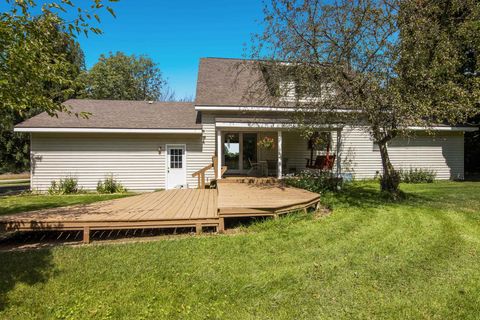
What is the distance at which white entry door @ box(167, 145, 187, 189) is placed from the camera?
486 inches

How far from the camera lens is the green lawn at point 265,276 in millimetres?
2830

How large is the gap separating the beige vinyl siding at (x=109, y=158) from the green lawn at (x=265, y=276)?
25.3ft

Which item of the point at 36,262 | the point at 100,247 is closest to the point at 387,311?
the point at 100,247

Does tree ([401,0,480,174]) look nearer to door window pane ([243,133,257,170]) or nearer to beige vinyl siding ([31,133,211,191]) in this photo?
door window pane ([243,133,257,170])

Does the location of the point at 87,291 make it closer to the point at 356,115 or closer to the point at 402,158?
the point at 356,115

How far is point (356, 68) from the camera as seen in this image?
745 cm

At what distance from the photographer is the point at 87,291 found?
3.21 metres

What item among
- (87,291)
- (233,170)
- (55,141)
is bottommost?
(87,291)

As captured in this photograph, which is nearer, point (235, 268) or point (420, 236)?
point (235, 268)

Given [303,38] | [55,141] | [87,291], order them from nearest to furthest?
[87,291] < [303,38] < [55,141]

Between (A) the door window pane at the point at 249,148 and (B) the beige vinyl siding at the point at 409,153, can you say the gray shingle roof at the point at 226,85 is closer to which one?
(A) the door window pane at the point at 249,148

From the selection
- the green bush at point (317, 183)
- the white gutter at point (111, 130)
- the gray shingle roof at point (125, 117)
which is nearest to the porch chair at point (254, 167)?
the green bush at point (317, 183)

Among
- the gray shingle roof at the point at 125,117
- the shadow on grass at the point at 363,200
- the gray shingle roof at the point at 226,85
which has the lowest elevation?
the shadow on grass at the point at 363,200

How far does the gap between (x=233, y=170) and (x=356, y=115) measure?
→ 6.97 m
